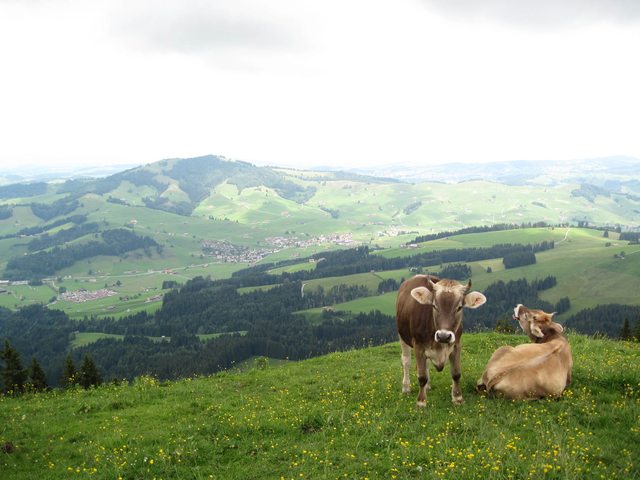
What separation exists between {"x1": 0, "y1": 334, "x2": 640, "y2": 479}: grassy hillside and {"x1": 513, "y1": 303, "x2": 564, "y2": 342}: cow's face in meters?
1.76

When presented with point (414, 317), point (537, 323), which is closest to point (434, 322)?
point (414, 317)

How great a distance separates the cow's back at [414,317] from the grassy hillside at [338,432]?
2.26 m

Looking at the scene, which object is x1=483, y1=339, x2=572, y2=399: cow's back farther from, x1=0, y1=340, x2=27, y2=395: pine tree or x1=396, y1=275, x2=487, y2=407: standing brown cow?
x1=0, y1=340, x2=27, y2=395: pine tree

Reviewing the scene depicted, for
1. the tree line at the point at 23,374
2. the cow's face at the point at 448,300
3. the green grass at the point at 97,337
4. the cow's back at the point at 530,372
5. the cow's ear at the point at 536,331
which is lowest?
the green grass at the point at 97,337

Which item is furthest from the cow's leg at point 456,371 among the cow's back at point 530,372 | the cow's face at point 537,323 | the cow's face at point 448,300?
the cow's face at point 537,323

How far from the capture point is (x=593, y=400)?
43.3 feet

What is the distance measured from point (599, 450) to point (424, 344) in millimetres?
5411

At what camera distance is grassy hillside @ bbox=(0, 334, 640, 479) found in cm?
995

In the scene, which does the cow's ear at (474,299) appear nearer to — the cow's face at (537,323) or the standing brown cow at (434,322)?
the standing brown cow at (434,322)

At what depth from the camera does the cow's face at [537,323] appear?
54.6 feet

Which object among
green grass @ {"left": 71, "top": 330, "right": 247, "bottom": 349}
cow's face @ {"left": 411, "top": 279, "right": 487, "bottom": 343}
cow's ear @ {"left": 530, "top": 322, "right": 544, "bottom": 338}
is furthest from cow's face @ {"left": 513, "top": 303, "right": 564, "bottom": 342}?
green grass @ {"left": 71, "top": 330, "right": 247, "bottom": 349}

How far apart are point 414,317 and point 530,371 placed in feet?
13.5

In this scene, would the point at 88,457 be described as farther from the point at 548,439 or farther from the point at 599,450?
the point at 599,450

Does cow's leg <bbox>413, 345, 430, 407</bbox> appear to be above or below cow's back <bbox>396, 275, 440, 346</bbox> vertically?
below
